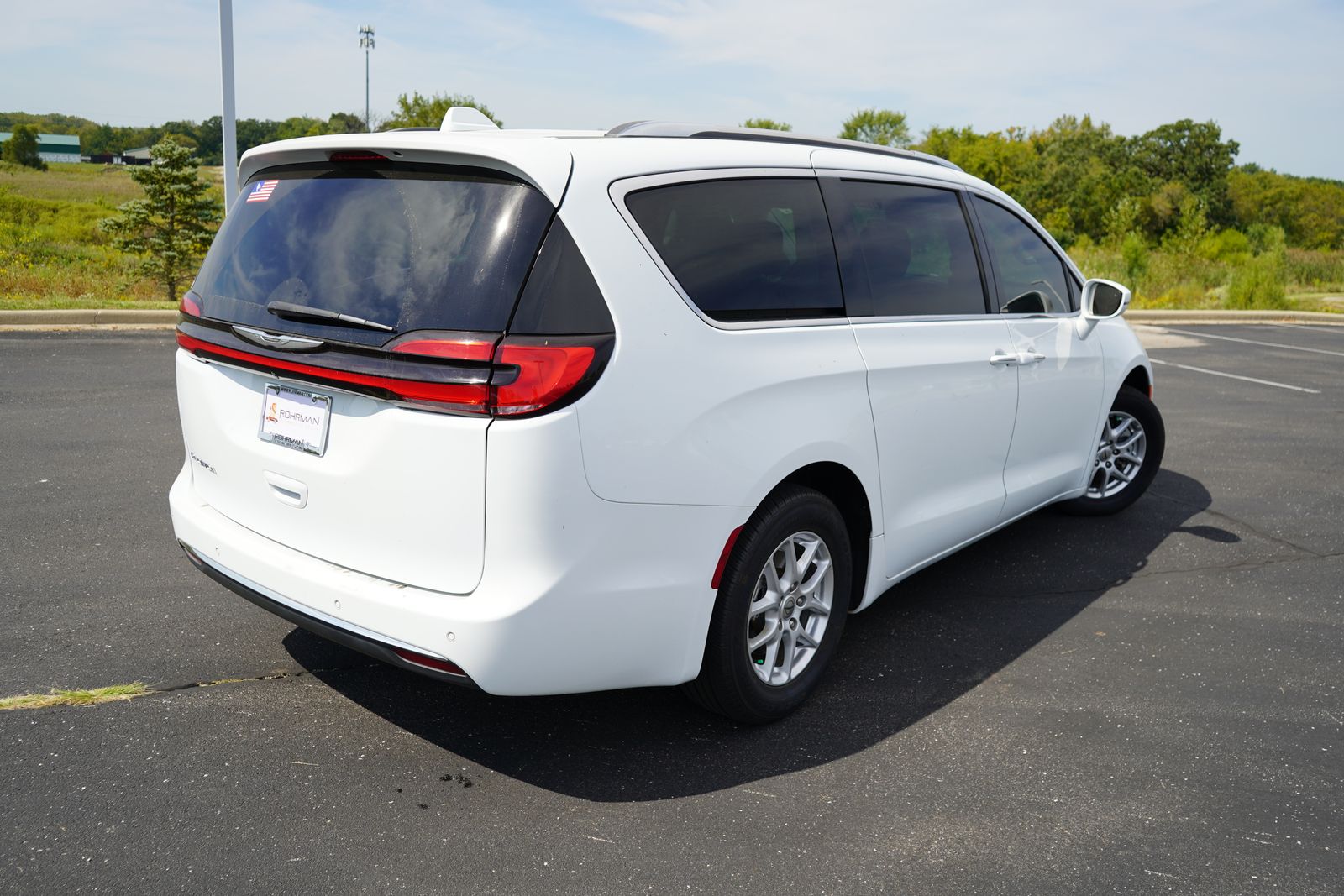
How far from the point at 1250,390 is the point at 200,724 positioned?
10968mm

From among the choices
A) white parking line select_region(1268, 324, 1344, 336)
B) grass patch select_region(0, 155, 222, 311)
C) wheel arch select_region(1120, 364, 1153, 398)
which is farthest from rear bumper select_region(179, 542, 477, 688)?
white parking line select_region(1268, 324, 1344, 336)

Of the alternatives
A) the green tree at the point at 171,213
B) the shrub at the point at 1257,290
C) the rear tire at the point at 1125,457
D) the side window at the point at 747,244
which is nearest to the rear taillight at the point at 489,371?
the side window at the point at 747,244

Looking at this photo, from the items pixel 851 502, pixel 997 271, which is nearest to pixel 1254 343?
pixel 997 271

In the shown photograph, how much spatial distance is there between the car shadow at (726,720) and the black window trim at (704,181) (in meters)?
1.13

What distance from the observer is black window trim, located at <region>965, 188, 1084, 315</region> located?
4.48 m

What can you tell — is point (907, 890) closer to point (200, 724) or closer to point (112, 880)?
point (112, 880)

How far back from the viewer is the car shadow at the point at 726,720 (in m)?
3.18

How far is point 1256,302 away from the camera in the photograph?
2077cm

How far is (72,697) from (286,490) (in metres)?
1.16

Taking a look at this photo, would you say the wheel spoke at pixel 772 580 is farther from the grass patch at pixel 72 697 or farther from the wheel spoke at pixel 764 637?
the grass patch at pixel 72 697

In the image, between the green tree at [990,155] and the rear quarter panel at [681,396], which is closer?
the rear quarter panel at [681,396]

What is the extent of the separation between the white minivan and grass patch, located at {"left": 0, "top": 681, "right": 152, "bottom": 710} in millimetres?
520

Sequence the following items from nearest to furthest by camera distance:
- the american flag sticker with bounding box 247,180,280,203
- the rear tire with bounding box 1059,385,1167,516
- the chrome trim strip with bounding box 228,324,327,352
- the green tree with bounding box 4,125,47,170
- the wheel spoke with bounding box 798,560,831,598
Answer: the chrome trim strip with bounding box 228,324,327,352 < the american flag sticker with bounding box 247,180,280,203 < the wheel spoke with bounding box 798,560,831,598 < the rear tire with bounding box 1059,385,1167,516 < the green tree with bounding box 4,125,47,170

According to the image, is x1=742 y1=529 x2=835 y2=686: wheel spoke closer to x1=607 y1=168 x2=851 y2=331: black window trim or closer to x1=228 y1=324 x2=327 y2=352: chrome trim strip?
x1=607 y1=168 x2=851 y2=331: black window trim
